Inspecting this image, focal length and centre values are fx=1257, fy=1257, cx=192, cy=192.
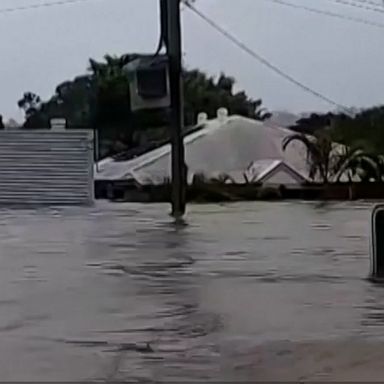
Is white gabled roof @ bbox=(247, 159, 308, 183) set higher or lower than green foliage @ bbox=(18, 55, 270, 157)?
lower

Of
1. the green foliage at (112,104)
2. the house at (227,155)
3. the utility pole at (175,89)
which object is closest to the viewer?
the utility pole at (175,89)

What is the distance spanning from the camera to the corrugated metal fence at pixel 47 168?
100 feet

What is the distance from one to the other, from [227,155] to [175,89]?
22608 mm

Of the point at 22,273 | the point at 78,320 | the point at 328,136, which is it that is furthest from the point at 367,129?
the point at 78,320

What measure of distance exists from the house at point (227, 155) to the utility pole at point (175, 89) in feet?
51.6

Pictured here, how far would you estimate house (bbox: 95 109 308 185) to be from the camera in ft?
131

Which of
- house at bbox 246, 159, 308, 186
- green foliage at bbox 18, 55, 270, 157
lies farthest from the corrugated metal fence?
green foliage at bbox 18, 55, 270, 157

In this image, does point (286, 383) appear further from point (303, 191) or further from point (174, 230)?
point (303, 191)

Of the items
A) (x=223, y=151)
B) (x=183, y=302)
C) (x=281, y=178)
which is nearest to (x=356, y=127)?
(x=281, y=178)

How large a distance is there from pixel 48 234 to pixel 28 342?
392 inches

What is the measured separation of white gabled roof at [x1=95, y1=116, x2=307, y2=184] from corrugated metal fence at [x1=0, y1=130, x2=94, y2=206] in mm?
8583

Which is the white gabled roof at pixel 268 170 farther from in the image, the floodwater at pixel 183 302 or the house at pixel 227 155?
the floodwater at pixel 183 302

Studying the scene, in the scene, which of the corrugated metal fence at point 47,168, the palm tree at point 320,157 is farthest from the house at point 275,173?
the corrugated metal fence at point 47,168

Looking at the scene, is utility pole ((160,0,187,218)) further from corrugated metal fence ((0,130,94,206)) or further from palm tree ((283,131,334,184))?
palm tree ((283,131,334,184))
